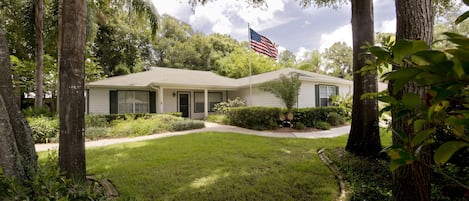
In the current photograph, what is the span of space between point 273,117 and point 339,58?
1403 inches

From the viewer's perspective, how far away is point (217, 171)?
4961 millimetres

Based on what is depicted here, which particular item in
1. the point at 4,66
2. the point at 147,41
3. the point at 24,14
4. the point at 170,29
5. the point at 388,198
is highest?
the point at 170,29

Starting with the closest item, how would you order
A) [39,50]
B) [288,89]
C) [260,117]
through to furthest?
1. [260,117]
2. [288,89]
3. [39,50]

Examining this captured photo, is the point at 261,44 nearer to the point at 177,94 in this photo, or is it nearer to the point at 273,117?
the point at 273,117

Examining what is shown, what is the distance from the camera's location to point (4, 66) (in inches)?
106

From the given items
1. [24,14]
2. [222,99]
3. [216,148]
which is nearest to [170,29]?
[222,99]

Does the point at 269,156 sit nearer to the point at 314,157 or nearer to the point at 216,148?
the point at 314,157

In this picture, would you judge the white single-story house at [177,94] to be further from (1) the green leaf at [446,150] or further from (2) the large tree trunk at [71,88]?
(1) the green leaf at [446,150]

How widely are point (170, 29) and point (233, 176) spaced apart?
109 feet

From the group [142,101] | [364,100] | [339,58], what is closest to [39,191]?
[364,100]

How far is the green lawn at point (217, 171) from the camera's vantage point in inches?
151

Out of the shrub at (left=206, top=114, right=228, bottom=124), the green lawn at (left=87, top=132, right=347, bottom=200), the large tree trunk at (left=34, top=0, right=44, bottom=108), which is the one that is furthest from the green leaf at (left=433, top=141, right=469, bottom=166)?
the large tree trunk at (left=34, top=0, right=44, bottom=108)

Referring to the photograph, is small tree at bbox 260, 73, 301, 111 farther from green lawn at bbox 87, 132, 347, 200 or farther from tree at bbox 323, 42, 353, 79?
tree at bbox 323, 42, 353, 79

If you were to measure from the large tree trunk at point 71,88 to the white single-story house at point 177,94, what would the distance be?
11757 millimetres
